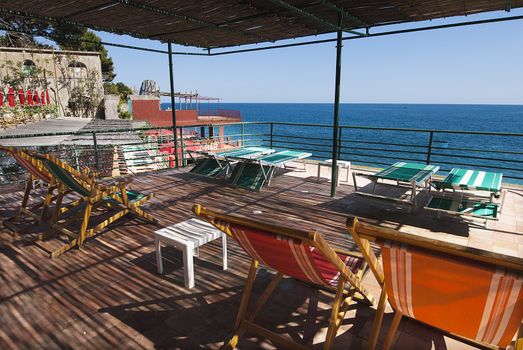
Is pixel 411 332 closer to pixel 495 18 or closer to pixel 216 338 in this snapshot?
pixel 216 338

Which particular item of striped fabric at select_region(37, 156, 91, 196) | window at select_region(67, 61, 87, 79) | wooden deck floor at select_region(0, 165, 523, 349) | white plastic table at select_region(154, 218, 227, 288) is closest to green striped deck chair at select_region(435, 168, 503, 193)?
Answer: wooden deck floor at select_region(0, 165, 523, 349)

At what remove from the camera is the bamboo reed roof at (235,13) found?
159 inches

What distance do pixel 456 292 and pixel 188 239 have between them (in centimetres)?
198

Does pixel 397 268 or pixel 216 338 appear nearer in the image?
pixel 397 268

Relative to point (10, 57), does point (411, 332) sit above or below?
below

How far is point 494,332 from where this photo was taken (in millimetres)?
1389

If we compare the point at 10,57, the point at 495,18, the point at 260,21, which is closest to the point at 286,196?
the point at 260,21

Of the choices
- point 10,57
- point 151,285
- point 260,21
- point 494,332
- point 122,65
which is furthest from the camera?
point 122,65

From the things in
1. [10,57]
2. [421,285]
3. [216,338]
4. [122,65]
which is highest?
[122,65]

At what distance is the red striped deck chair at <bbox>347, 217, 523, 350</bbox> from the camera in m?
1.11

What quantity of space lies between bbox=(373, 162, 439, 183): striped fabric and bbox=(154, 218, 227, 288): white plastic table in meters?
2.64

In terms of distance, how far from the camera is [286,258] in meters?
1.71

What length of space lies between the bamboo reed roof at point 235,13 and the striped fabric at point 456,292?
3391mm

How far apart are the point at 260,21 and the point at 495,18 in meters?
3.28
